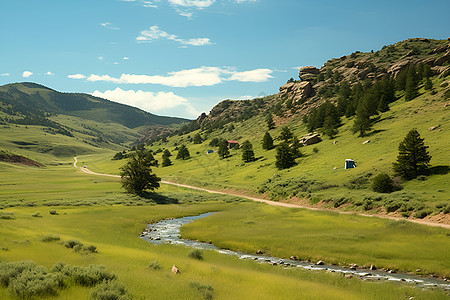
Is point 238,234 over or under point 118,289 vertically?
under

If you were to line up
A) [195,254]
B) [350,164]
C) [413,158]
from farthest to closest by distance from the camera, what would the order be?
[350,164] < [413,158] < [195,254]

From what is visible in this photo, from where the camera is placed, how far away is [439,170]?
172 ft

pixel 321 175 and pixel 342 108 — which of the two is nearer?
pixel 321 175

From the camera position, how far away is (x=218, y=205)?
66.7m

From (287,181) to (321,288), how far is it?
58.3 m

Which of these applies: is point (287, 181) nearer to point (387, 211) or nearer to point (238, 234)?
point (387, 211)

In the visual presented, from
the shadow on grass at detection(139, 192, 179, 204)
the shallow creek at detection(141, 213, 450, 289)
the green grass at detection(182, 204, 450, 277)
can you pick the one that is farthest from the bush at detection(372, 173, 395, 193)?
the shadow on grass at detection(139, 192, 179, 204)

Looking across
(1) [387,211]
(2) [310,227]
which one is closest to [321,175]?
(1) [387,211]

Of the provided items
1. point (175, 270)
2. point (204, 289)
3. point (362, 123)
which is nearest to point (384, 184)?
point (175, 270)

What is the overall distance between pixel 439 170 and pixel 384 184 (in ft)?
36.5

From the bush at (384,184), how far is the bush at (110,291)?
53.2m

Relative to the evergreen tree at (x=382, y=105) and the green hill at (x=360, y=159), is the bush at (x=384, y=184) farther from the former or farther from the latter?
the evergreen tree at (x=382, y=105)

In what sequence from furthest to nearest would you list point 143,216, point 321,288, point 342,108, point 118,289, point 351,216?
1. point 342,108
2. point 143,216
3. point 351,216
4. point 321,288
5. point 118,289

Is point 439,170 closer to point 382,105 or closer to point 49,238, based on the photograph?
point 49,238
